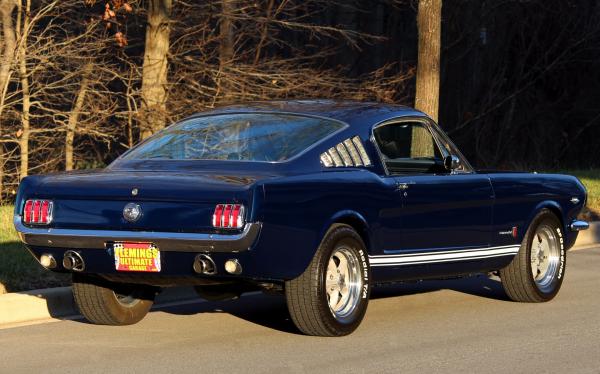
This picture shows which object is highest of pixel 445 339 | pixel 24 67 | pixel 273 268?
pixel 24 67

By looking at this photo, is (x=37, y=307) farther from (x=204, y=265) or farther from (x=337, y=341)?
(x=337, y=341)

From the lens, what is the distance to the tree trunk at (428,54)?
16609mm

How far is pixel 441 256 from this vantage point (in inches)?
365

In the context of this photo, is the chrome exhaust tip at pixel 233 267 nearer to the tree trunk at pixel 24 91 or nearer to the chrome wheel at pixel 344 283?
the chrome wheel at pixel 344 283

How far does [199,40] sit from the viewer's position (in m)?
20.1

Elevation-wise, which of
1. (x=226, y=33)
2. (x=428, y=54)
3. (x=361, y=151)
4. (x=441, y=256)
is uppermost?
(x=226, y=33)

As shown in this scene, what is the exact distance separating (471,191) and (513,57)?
25661 millimetres

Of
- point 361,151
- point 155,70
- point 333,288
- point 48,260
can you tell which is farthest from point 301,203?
point 155,70

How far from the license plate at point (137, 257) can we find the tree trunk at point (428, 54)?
9.28 m

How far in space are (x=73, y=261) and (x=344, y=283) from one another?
69.4 inches

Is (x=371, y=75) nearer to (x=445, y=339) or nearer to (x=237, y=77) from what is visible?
(x=237, y=77)

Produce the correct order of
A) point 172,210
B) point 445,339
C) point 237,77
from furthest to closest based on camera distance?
point 237,77 < point 445,339 < point 172,210

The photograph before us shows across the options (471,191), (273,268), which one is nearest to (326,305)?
(273,268)

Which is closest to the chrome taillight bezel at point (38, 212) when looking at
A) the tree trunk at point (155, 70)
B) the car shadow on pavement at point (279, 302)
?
the car shadow on pavement at point (279, 302)
